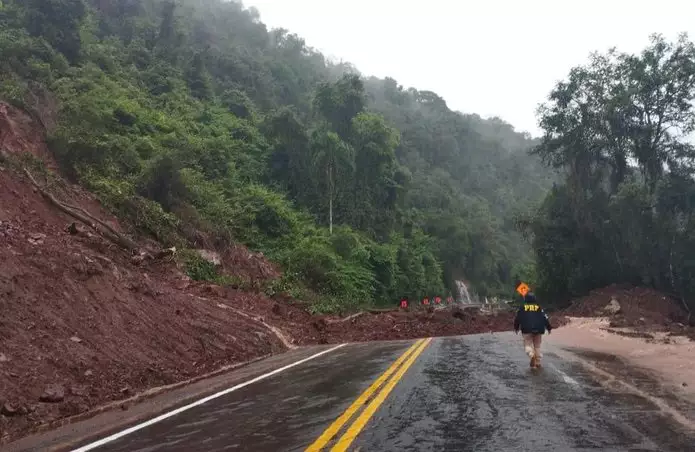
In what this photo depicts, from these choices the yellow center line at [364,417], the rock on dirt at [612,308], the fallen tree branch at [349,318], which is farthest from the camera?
the rock on dirt at [612,308]

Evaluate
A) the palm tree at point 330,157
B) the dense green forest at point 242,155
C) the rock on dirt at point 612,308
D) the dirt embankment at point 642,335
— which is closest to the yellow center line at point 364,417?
the dirt embankment at point 642,335

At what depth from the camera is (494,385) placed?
9.16 meters

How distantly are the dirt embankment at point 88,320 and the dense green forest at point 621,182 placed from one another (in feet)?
81.2

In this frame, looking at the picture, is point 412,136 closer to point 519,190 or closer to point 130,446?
point 519,190

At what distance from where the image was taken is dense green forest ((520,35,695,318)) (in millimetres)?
37250

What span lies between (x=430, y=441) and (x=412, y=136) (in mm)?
90628

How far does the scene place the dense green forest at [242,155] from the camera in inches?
1112

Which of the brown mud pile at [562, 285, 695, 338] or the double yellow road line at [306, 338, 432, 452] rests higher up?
the double yellow road line at [306, 338, 432, 452]

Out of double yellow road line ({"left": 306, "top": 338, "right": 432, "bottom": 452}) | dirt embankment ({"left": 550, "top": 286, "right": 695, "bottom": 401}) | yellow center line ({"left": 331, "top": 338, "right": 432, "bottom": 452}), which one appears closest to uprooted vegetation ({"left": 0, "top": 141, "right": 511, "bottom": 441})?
double yellow road line ({"left": 306, "top": 338, "right": 432, "bottom": 452})

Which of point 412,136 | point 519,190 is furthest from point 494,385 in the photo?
point 519,190

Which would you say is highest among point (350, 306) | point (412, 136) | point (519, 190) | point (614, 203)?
point (412, 136)

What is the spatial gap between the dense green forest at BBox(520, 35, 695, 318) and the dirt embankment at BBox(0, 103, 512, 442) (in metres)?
24.8

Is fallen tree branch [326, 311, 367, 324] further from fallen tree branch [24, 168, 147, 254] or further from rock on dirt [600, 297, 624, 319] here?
rock on dirt [600, 297, 624, 319]

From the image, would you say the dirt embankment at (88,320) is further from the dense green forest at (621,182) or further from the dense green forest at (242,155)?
the dense green forest at (621,182)
